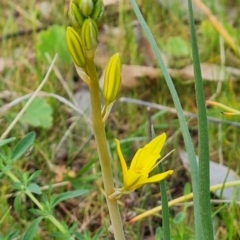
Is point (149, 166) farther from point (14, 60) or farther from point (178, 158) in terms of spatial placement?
point (14, 60)

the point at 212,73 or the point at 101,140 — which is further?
the point at 212,73

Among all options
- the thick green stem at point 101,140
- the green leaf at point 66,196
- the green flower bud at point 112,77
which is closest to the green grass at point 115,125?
the green leaf at point 66,196

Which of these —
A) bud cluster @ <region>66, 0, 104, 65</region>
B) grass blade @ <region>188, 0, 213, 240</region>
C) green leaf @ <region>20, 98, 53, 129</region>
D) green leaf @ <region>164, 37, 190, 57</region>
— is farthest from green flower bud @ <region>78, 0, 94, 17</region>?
green leaf @ <region>164, 37, 190, 57</region>

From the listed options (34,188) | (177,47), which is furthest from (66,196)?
(177,47)

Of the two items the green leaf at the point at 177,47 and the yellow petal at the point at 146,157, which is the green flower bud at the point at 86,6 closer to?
the yellow petal at the point at 146,157

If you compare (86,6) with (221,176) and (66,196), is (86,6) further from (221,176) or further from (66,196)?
(221,176)

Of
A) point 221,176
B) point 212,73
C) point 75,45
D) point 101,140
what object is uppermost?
point 75,45

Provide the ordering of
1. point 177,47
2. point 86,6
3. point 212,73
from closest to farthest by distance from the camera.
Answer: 1. point 86,6
2. point 212,73
3. point 177,47
